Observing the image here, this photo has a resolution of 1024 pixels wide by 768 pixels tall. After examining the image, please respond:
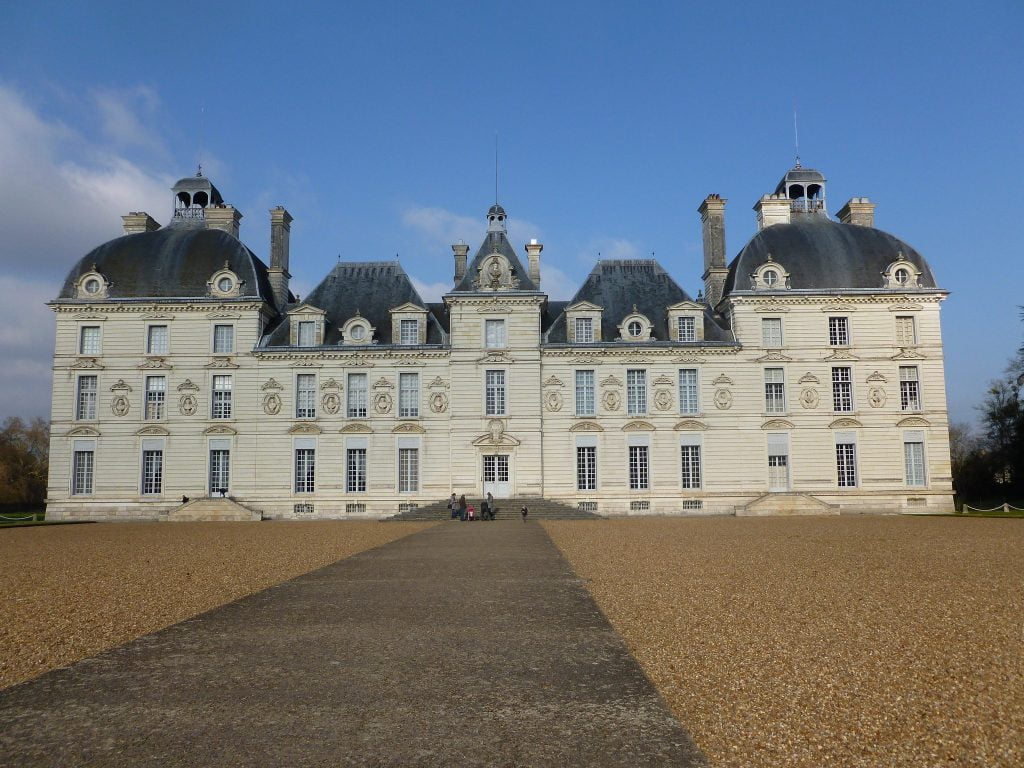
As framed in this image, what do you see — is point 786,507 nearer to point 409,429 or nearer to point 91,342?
point 409,429

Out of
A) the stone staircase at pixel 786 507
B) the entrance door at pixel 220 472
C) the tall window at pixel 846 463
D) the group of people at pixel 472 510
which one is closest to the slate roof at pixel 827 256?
the tall window at pixel 846 463

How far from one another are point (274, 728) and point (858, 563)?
39.5ft

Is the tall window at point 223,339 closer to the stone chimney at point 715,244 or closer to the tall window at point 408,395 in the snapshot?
the tall window at point 408,395

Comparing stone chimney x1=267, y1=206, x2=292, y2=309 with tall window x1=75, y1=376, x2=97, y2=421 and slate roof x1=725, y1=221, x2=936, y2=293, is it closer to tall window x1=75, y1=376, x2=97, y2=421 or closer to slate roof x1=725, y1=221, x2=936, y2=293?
tall window x1=75, y1=376, x2=97, y2=421

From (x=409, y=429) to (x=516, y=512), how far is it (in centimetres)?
683

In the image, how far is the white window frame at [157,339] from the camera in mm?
37125

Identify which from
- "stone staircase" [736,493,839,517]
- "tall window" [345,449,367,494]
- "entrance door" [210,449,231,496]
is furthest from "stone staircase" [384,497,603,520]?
"entrance door" [210,449,231,496]

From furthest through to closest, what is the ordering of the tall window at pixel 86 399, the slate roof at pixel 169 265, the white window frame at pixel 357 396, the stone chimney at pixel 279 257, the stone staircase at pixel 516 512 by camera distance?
the stone chimney at pixel 279 257 → the slate roof at pixel 169 265 → the tall window at pixel 86 399 → the white window frame at pixel 357 396 → the stone staircase at pixel 516 512

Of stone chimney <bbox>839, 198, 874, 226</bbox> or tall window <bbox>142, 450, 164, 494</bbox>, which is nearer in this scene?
tall window <bbox>142, 450, 164, 494</bbox>

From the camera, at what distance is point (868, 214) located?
40656 mm

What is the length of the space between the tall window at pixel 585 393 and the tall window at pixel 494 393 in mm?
3578

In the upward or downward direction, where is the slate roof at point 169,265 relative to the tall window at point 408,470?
upward

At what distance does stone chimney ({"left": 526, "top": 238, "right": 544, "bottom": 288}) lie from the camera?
3791 centimetres

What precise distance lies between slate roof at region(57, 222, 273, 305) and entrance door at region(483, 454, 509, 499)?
13.6 m
